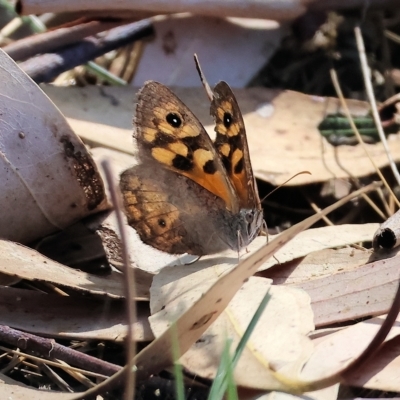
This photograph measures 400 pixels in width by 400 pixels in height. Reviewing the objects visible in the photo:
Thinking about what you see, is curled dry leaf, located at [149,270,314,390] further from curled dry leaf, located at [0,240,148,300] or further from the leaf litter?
curled dry leaf, located at [0,240,148,300]

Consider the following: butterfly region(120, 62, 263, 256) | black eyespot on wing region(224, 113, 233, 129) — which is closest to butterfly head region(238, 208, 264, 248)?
butterfly region(120, 62, 263, 256)

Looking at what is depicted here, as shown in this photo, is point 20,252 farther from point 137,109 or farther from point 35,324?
point 137,109

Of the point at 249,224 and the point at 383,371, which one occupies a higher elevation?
the point at 249,224

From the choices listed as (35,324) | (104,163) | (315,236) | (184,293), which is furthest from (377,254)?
(104,163)

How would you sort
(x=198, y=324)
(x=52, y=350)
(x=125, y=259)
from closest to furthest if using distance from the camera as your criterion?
1. (x=125, y=259)
2. (x=198, y=324)
3. (x=52, y=350)

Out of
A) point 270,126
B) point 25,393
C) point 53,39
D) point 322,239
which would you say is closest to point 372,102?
point 270,126

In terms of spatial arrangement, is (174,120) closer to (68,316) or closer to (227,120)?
(227,120)

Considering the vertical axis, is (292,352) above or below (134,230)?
below

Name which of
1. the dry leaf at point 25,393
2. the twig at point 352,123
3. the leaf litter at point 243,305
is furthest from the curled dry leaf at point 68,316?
the twig at point 352,123
